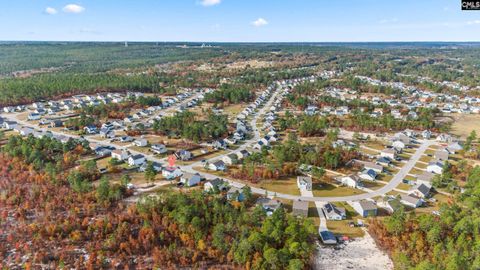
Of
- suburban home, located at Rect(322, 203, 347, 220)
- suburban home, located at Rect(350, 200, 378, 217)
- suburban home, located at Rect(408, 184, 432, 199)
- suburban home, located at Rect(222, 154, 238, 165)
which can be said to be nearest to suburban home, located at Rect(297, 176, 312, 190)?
suburban home, located at Rect(322, 203, 347, 220)

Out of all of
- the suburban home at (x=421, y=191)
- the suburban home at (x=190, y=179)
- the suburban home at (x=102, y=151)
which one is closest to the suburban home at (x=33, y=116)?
the suburban home at (x=102, y=151)

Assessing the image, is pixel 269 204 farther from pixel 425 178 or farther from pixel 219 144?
pixel 425 178

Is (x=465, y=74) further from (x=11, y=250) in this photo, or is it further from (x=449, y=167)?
(x=11, y=250)

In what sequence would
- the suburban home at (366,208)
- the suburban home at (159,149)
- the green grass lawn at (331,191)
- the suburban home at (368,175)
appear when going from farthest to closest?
1. the suburban home at (159,149)
2. the suburban home at (368,175)
3. the green grass lawn at (331,191)
4. the suburban home at (366,208)

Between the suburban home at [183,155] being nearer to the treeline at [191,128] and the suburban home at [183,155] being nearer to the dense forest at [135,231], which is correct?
the treeline at [191,128]

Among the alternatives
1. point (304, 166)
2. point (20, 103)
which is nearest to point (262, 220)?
point (304, 166)

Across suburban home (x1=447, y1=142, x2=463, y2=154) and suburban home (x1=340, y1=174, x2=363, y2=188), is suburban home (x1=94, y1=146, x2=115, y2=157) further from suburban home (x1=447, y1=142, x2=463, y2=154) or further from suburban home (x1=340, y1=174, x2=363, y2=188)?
suburban home (x1=447, y1=142, x2=463, y2=154)

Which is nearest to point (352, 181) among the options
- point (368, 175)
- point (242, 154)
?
point (368, 175)
